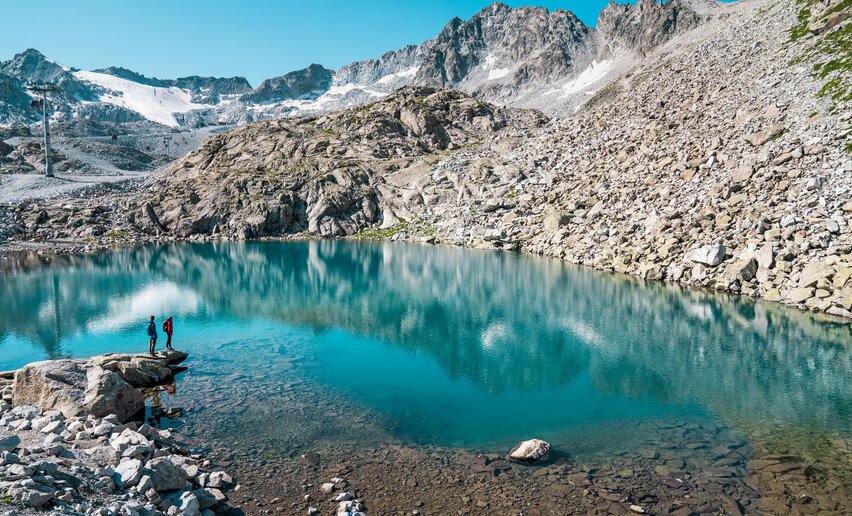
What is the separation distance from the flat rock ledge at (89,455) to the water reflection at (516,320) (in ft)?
37.7

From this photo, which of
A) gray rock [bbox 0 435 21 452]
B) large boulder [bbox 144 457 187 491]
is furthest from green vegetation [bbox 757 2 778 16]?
gray rock [bbox 0 435 21 452]

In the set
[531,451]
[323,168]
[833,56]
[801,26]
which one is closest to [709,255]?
[531,451]

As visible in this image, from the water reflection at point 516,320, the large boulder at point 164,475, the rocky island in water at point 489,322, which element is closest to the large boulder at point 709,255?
the rocky island in water at point 489,322

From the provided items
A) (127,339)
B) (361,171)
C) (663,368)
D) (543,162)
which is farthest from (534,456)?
(361,171)

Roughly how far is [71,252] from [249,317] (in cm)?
5359

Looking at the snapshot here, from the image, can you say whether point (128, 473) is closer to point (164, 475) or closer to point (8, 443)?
point (164, 475)

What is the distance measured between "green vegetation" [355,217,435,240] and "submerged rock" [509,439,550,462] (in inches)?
2782

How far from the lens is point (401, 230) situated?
9325 centimetres

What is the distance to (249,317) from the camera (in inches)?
1533

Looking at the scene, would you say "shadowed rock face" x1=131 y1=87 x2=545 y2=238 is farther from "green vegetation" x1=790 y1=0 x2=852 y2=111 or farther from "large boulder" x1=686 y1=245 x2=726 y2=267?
"green vegetation" x1=790 y1=0 x2=852 y2=111

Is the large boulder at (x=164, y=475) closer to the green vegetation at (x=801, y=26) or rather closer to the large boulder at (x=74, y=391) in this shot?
the large boulder at (x=74, y=391)

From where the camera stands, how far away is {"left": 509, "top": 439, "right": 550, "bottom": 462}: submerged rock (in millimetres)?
16703

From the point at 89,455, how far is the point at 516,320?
27740mm

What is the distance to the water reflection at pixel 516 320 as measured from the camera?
80.0 feet
